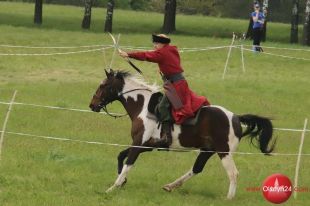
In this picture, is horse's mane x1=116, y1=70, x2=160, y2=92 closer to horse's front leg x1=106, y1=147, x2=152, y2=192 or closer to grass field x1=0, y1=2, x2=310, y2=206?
horse's front leg x1=106, y1=147, x2=152, y2=192

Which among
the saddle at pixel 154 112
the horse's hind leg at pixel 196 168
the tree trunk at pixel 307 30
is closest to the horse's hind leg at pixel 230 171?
the horse's hind leg at pixel 196 168

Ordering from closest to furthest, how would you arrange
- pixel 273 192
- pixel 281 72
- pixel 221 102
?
pixel 273 192
pixel 221 102
pixel 281 72

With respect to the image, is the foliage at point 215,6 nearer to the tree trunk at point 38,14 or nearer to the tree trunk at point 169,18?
the tree trunk at point 38,14

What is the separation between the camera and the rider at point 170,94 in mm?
10797

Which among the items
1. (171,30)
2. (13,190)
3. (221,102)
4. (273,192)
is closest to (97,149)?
(13,190)

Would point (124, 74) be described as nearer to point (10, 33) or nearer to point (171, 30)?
point (10, 33)

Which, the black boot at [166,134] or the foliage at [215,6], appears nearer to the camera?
the black boot at [166,134]

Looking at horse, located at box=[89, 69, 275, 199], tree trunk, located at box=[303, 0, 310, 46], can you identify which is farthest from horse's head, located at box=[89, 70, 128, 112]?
tree trunk, located at box=[303, 0, 310, 46]

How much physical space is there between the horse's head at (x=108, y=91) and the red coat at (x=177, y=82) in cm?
79

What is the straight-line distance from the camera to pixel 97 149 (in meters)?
14.2

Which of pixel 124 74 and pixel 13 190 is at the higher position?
pixel 124 74

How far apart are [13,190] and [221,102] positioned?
10549 mm

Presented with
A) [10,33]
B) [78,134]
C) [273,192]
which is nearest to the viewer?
[273,192]

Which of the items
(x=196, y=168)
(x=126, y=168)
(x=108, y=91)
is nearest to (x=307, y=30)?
(x=196, y=168)
